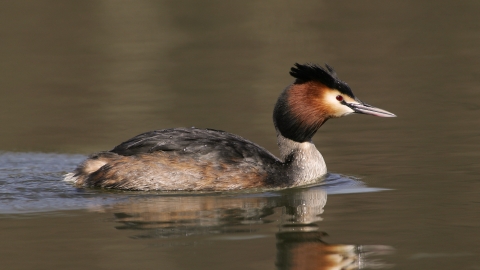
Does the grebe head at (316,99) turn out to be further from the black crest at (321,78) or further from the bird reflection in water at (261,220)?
Result: the bird reflection in water at (261,220)

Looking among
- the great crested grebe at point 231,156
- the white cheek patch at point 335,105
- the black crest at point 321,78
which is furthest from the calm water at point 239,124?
the black crest at point 321,78

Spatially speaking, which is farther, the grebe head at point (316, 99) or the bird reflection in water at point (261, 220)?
the grebe head at point (316, 99)

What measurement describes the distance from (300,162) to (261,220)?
6.91ft

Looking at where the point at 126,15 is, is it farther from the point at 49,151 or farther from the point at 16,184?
the point at 16,184

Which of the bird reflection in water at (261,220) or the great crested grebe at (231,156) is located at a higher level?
the great crested grebe at (231,156)

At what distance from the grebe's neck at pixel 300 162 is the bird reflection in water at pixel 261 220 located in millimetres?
235

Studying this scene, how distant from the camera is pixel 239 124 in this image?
546 inches

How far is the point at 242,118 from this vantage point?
1430cm

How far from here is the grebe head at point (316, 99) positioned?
10.5 m

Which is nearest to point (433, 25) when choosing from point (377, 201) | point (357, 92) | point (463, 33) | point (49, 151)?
point (463, 33)

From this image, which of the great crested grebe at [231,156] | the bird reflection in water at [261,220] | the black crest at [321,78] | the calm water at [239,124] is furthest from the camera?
the black crest at [321,78]

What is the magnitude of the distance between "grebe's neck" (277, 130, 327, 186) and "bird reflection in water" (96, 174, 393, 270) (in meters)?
0.23

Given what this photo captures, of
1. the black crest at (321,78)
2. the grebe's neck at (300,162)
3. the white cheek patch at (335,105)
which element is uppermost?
the black crest at (321,78)

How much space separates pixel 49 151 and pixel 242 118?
3.17 meters
